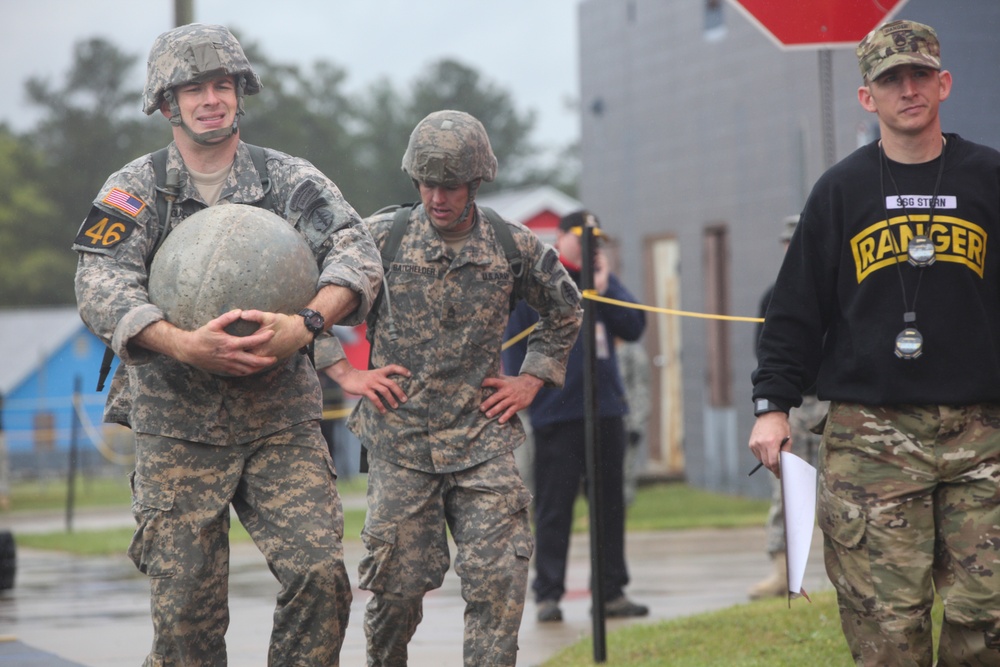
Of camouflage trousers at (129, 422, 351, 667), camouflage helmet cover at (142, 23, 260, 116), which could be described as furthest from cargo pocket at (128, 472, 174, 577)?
camouflage helmet cover at (142, 23, 260, 116)

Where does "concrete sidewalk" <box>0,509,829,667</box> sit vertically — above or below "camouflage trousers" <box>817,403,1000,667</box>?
below

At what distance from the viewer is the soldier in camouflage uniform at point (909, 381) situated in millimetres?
4637

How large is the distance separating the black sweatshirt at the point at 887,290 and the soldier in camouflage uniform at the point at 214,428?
1.39 m

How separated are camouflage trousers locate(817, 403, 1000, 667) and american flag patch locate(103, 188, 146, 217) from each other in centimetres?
238

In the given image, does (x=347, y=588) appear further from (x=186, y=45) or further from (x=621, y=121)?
(x=621, y=121)

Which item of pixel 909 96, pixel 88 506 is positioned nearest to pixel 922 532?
pixel 909 96

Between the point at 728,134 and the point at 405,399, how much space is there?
1269cm

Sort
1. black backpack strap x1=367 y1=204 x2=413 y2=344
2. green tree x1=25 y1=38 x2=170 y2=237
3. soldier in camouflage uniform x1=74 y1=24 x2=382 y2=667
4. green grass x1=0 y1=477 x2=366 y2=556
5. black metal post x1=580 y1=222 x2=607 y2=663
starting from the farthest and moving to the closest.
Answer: green tree x1=25 y1=38 x2=170 y2=237 < green grass x1=0 y1=477 x2=366 y2=556 < black metal post x1=580 y1=222 x2=607 y2=663 < black backpack strap x1=367 y1=204 x2=413 y2=344 < soldier in camouflage uniform x1=74 y1=24 x2=382 y2=667

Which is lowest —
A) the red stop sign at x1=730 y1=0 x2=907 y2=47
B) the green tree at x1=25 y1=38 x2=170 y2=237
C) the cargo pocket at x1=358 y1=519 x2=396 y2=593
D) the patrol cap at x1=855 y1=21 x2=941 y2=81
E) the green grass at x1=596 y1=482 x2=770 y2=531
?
the green grass at x1=596 y1=482 x2=770 y2=531

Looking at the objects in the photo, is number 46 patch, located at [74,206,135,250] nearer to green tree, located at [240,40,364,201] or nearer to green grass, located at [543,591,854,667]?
green grass, located at [543,591,854,667]

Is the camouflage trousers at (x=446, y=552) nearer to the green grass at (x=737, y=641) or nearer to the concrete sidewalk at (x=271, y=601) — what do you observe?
the green grass at (x=737, y=641)

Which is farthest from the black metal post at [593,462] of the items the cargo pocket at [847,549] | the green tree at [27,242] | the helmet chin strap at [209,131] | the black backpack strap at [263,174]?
the green tree at [27,242]

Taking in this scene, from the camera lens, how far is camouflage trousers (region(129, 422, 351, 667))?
4.84 metres

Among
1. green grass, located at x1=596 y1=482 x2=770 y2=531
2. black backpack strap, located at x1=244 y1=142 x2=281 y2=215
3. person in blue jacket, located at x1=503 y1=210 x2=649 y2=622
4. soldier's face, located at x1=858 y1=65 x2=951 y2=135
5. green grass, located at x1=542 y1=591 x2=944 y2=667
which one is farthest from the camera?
green grass, located at x1=596 y1=482 x2=770 y2=531
